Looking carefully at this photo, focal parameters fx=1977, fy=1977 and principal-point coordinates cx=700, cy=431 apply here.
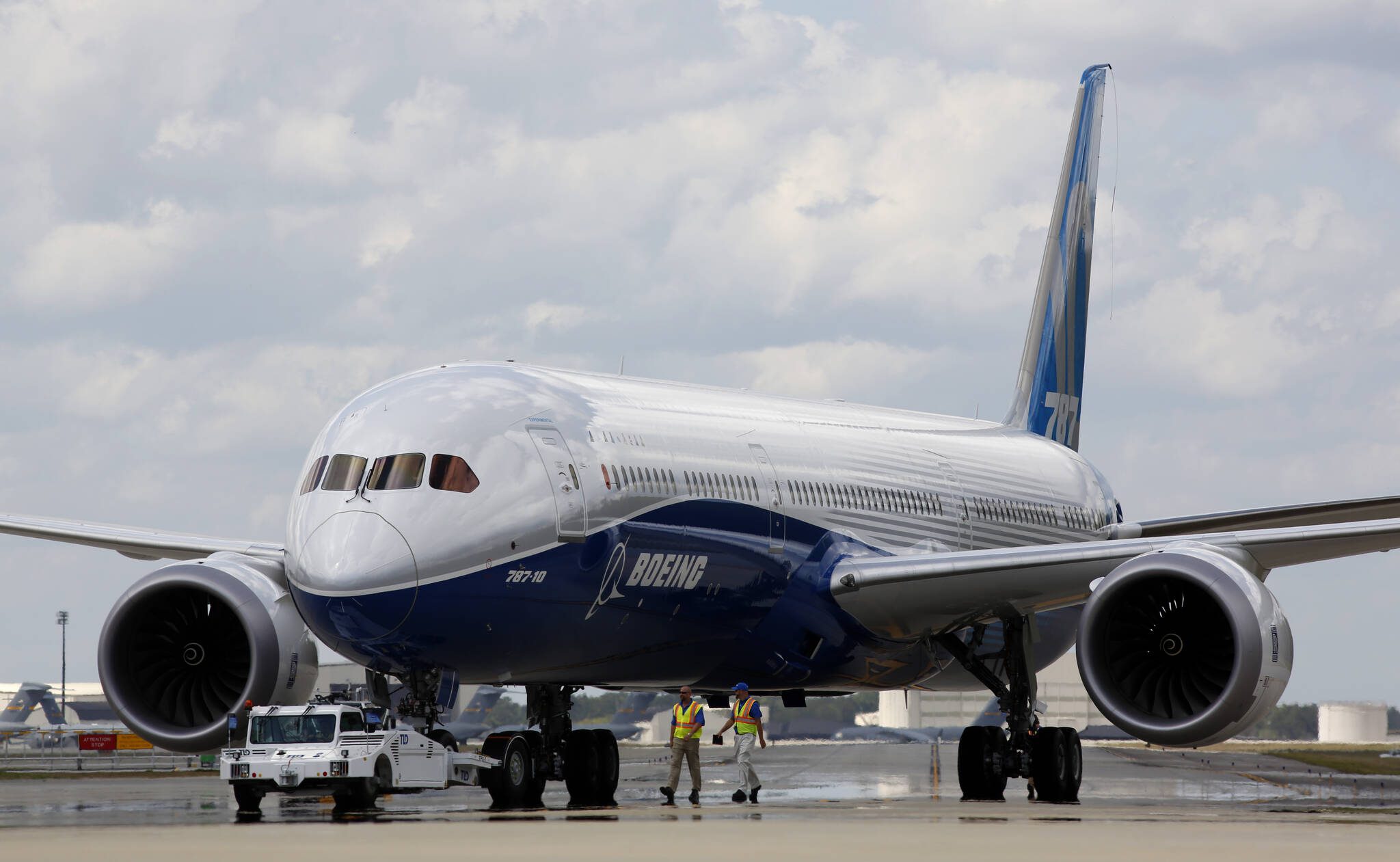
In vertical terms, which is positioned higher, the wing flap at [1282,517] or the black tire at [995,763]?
the wing flap at [1282,517]

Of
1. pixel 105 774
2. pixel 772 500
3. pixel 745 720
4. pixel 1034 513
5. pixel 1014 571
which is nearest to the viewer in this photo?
pixel 772 500

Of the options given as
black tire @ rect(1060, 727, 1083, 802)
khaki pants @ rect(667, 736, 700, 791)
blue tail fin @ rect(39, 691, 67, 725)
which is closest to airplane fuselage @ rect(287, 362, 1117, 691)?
khaki pants @ rect(667, 736, 700, 791)

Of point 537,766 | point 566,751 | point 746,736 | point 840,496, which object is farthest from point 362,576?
point 840,496

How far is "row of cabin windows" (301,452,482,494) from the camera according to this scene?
16.6 meters

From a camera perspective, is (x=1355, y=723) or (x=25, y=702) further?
(x=1355, y=723)

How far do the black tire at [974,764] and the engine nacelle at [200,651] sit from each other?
24.5ft

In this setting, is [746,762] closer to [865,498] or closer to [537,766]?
[537,766]

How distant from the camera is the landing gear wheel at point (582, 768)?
19.4 meters

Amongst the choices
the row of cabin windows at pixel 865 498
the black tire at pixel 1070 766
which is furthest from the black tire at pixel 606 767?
the black tire at pixel 1070 766

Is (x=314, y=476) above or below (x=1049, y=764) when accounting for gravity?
above

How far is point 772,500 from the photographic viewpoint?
20.1 m

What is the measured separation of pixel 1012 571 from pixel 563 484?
541 centimetres

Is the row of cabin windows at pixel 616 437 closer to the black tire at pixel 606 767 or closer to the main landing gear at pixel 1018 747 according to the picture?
the black tire at pixel 606 767

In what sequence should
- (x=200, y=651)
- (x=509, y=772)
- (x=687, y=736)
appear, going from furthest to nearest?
(x=687, y=736), (x=200, y=651), (x=509, y=772)
